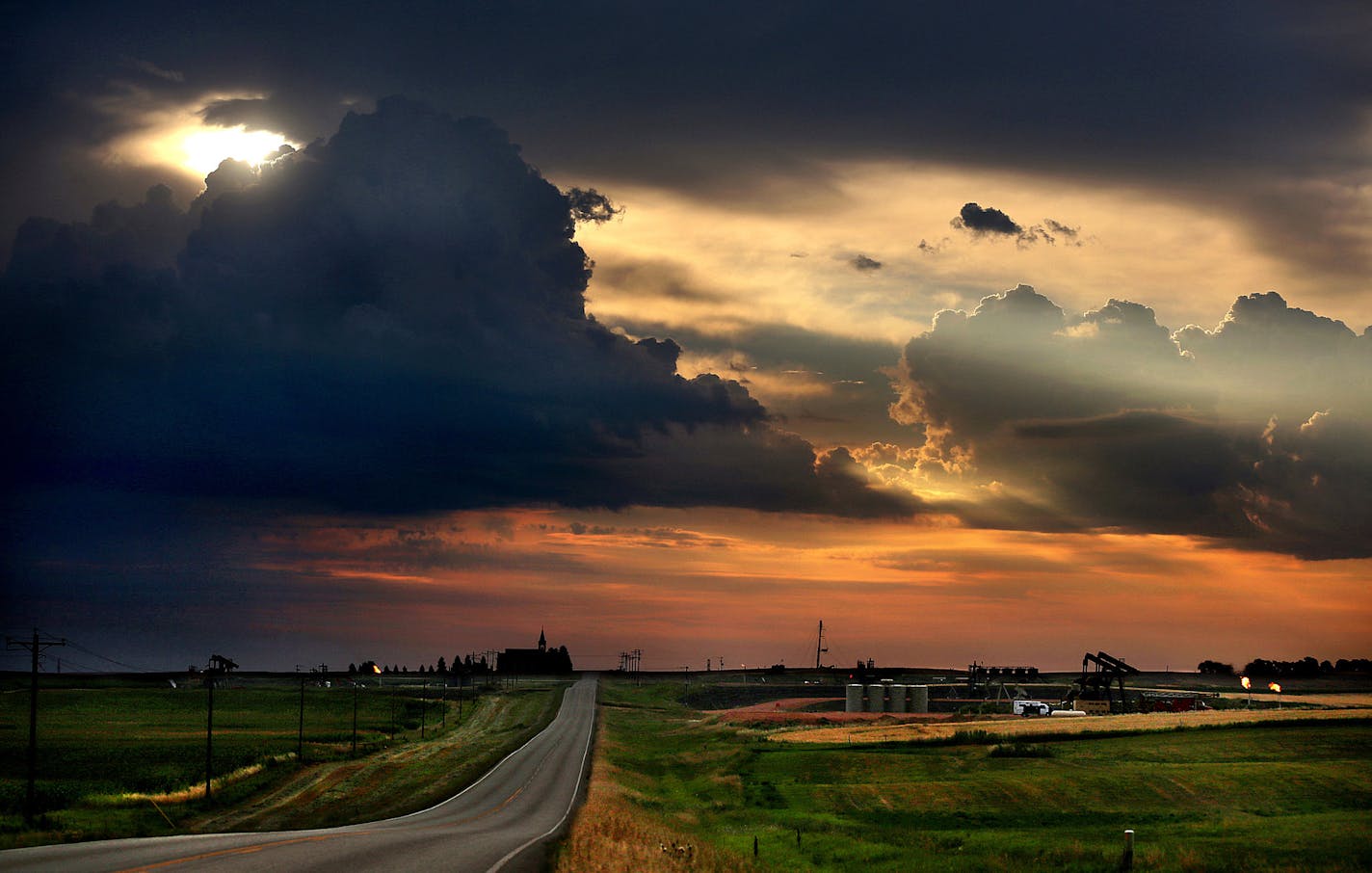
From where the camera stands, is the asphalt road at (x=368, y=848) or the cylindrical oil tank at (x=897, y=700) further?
the cylindrical oil tank at (x=897, y=700)

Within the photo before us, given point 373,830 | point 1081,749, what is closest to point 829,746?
point 1081,749

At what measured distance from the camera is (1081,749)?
96.4 m

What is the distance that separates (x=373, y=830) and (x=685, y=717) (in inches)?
5645

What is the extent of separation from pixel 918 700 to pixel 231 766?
351ft

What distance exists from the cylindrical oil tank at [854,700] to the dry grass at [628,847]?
350 feet

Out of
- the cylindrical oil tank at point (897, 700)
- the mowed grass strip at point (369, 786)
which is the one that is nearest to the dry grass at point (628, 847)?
the mowed grass strip at point (369, 786)

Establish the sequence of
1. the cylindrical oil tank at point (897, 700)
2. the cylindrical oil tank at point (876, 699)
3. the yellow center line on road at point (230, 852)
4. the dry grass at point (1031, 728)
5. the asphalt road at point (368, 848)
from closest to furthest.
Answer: the yellow center line on road at point (230, 852) → the asphalt road at point (368, 848) → the dry grass at point (1031, 728) → the cylindrical oil tank at point (897, 700) → the cylindrical oil tank at point (876, 699)

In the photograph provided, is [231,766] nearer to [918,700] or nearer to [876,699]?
[876,699]

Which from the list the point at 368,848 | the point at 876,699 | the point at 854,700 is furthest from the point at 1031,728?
the point at 368,848

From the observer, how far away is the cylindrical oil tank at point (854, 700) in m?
174

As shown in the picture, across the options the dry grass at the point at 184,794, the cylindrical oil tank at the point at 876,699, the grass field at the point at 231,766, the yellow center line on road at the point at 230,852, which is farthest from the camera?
the cylindrical oil tank at the point at 876,699

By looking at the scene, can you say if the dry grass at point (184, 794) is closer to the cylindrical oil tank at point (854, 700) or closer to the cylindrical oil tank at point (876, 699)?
the cylindrical oil tank at point (854, 700)

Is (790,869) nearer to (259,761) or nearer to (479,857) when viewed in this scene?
(479,857)

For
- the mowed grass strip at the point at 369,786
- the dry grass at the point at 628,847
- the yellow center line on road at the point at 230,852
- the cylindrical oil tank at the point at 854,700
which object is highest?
the yellow center line on road at the point at 230,852
